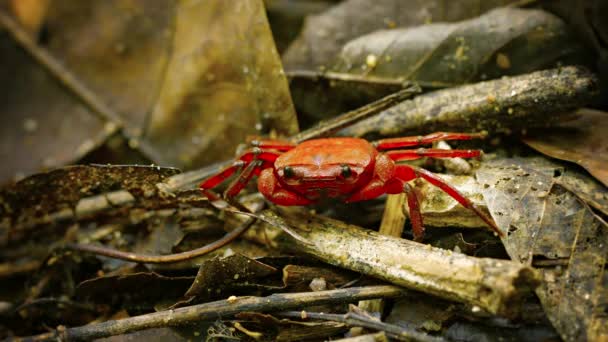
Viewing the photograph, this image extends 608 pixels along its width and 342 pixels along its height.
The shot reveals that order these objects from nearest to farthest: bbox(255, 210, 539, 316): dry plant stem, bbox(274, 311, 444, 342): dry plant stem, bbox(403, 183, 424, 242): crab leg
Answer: bbox(255, 210, 539, 316): dry plant stem < bbox(274, 311, 444, 342): dry plant stem < bbox(403, 183, 424, 242): crab leg

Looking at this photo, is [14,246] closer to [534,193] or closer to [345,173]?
[345,173]

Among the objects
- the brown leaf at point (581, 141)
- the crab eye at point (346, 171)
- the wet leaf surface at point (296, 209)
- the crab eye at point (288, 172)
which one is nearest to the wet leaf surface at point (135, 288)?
the wet leaf surface at point (296, 209)

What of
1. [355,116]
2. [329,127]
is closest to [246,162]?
[329,127]

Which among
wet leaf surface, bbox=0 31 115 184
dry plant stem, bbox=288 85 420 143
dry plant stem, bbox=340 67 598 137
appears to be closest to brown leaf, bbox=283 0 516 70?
dry plant stem, bbox=288 85 420 143

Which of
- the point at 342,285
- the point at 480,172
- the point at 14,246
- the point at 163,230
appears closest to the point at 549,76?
the point at 480,172

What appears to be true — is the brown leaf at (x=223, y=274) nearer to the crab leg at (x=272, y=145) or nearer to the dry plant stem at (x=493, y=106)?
the crab leg at (x=272, y=145)

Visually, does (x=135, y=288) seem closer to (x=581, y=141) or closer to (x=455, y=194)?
(x=455, y=194)

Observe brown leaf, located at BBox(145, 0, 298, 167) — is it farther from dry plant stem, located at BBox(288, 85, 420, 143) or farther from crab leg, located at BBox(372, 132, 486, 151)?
crab leg, located at BBox(372, 132, 486, 151)
